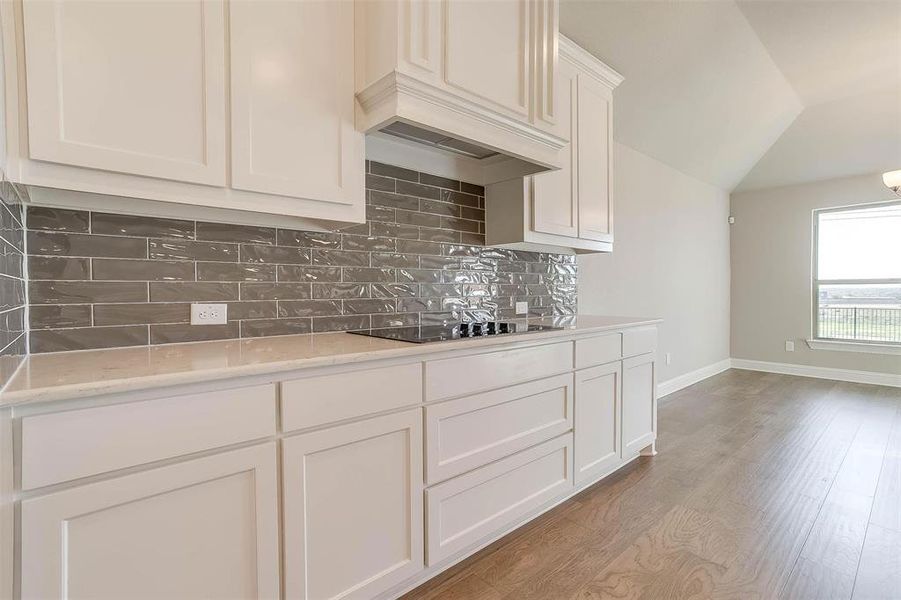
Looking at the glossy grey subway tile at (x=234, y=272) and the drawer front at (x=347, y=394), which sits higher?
the glossy grey subway tile at (x=234, y=272)

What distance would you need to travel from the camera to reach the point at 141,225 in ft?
4.95

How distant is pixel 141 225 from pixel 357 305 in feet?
2.92

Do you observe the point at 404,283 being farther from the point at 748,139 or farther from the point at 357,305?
the point at 748,139

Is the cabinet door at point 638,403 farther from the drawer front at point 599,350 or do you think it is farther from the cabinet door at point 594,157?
the cabinet door at point 594,157

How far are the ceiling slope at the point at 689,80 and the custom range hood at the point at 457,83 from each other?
2.78 feet

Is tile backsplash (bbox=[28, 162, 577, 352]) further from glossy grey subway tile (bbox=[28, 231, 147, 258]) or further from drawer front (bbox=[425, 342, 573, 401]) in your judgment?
drawer front (bbox=[425, 342, 573, 401])

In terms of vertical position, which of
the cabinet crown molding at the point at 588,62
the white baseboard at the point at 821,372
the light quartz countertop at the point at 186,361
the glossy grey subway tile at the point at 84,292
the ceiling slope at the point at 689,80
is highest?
the ceiling slope at the point at 689,80

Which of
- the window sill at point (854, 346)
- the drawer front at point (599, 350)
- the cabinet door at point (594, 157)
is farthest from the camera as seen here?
the window sill at point (854, 346)

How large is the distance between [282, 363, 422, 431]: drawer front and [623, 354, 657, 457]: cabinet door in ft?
5.36

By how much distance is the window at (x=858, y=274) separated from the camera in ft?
16.5

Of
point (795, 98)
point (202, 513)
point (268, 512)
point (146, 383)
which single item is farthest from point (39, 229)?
point (795, 98)

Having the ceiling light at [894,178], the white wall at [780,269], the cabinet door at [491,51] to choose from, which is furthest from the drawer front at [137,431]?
the white wall at [780,269]

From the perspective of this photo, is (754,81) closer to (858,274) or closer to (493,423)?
(858,274)

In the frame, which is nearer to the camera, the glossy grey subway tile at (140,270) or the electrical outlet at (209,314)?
the glossy grey subway tile at (140,270)
